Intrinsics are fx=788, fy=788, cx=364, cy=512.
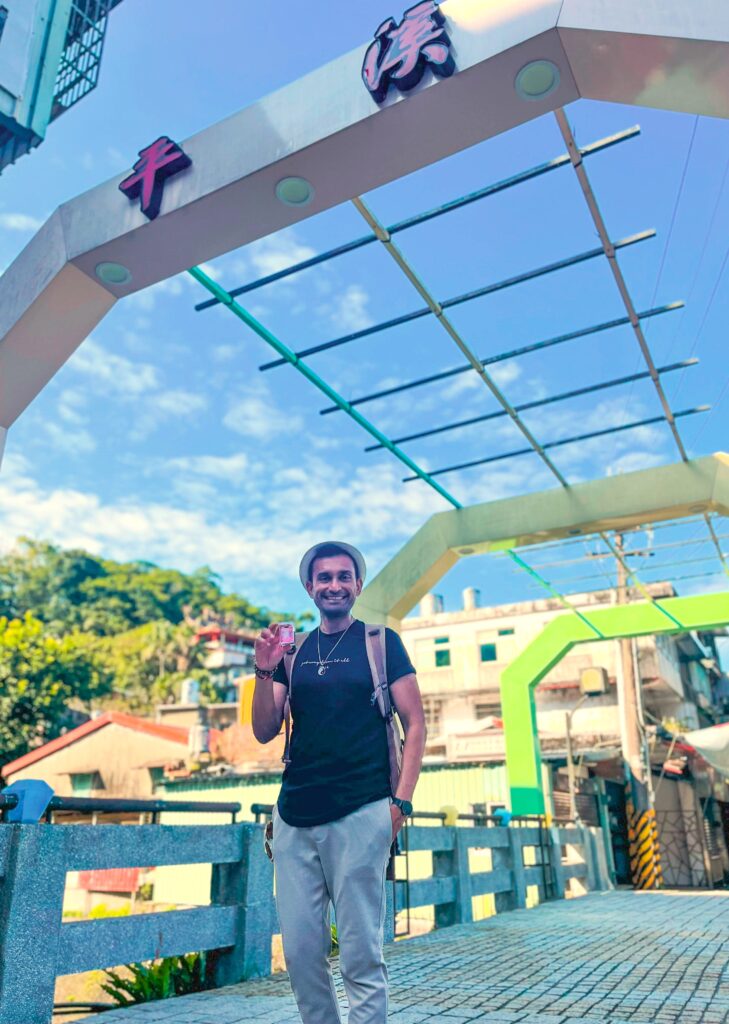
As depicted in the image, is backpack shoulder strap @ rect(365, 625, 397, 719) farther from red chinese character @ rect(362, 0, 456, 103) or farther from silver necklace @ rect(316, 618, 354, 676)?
red chinese character @ rect(362, 0, 456, 103)

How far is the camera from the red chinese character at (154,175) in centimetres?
461

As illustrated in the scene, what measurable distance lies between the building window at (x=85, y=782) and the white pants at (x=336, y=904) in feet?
75.4

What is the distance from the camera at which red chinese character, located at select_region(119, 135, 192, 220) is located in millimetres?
4613

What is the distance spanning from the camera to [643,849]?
56.0ft

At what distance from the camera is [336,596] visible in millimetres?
2639

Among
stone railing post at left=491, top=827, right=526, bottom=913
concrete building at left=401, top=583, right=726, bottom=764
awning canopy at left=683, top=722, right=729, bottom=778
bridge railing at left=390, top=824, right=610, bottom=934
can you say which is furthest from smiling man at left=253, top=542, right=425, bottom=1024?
concrete building at left=401, top=583, right=726, bottom=764

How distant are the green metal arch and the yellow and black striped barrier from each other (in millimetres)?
5570

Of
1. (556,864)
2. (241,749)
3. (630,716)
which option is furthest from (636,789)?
(241,749)

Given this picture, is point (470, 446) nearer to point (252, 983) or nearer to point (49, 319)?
point (49, 319)

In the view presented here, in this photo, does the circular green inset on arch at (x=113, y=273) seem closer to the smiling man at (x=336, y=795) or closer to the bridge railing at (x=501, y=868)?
the smiling man at (x=336, y=795)

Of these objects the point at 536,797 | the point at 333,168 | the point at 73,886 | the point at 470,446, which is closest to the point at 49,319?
the point at 333,168

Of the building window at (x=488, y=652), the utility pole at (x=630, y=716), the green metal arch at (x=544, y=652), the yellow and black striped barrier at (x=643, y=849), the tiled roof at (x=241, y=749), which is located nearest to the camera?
the green metal arch at (x=544, y=652)

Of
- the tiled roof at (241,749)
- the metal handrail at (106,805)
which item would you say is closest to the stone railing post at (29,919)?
the metal handrail at (106,805)

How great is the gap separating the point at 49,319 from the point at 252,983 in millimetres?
4292
